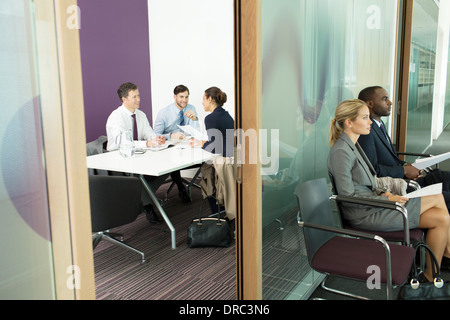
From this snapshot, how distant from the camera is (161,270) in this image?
11.3ft

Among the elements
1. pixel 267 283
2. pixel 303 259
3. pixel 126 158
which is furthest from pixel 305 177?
pixel 126 158

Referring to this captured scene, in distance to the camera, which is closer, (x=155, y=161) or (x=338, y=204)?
(x=338, y=204)

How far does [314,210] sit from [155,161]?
1.94 m

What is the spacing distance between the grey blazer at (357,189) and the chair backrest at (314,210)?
170mm

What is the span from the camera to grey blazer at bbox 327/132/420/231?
8.95 ft

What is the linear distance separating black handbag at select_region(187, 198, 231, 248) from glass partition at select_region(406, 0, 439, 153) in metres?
3.46

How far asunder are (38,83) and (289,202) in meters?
1.88

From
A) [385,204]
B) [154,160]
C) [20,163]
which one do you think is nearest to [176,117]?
[154,160]

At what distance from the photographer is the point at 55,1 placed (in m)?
1.17

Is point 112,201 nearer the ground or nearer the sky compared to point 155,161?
nearer the ground

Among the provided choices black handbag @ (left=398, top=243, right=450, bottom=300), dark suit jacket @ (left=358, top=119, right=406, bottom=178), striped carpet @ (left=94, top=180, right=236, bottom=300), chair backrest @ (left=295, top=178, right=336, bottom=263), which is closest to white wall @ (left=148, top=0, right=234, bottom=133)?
striped carpet @ (left=94, top=180, right=236, bottom=300)

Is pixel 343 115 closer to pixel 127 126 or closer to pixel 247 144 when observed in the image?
pixel 247 144

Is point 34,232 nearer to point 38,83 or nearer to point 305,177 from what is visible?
point 38,83

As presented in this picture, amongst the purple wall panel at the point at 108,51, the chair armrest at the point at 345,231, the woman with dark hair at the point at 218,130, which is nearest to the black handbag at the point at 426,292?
the chair armrest at the point at 345,231
